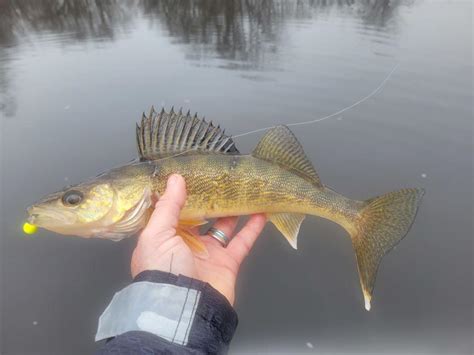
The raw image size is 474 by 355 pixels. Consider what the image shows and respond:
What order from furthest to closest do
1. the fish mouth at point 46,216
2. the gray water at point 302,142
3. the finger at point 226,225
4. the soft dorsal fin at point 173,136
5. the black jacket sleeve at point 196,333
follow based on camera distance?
1. the gray water at point 302,142
2. the finger at point 226,225
3. the soft dorsal fin at point 173,136
4. the fish mouth at point 46,216
5. the black jacket sleeve at point 196,333

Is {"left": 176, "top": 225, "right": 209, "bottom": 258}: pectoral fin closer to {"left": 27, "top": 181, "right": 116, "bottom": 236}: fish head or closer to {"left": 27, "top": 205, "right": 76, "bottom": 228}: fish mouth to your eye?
{"left": 27, "top": 181, "right": 116, "bottom": 236}: fish head

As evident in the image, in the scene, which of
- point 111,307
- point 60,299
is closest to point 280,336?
point 111,307

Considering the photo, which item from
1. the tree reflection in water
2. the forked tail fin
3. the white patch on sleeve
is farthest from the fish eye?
the tree reflection in water

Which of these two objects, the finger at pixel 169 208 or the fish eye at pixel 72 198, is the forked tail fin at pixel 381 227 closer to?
the finger at pixel 169 208

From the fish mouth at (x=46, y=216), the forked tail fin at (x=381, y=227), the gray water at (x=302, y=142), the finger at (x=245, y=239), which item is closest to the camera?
the fish mouth at (x=46, y=216)

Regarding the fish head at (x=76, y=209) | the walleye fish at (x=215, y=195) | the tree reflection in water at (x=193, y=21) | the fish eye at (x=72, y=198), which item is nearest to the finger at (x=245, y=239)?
the walleye fish at (x=215, y=195)

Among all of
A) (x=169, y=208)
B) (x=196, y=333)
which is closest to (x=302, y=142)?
(x=169, y=208)

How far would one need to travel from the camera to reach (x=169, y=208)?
1.97m

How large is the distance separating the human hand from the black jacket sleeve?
0.40 ft

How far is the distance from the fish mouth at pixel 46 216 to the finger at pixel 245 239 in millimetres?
1063

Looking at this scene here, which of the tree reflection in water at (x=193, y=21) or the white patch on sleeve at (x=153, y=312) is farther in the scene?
the tree reflection in water at (x=193, y=21)

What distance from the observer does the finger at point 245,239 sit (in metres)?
2.46

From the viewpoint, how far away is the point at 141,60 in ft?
26.6

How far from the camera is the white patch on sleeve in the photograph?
1486 millimetres
